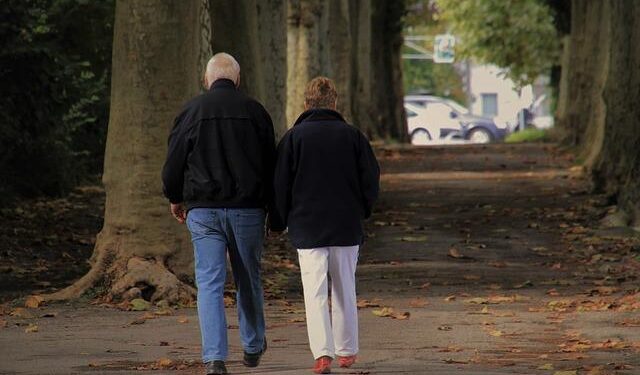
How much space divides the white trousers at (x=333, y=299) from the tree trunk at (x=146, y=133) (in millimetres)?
4101

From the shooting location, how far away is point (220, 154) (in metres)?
9.80

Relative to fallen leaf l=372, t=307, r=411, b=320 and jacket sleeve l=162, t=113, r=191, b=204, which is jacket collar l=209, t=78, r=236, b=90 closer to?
jacket sleeve l=162, t=113, r=191, b=204

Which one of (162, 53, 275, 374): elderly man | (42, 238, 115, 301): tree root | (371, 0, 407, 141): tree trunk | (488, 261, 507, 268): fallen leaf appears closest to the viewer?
(162, 53, 275, 374): elderly man

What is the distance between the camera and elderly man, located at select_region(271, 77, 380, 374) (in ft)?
32.4

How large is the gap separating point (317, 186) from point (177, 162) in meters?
0.82

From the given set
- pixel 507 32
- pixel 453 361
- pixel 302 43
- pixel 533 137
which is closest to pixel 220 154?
pixel 453 361

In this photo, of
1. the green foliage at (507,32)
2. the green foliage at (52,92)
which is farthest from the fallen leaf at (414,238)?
the green foliage at (507,32)

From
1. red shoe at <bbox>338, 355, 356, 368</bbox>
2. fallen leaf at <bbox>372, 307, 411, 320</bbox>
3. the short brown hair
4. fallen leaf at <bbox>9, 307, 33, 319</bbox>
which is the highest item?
the short brown hair

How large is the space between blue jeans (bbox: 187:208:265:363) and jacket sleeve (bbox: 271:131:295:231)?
13cm

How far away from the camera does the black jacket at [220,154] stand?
9.78m

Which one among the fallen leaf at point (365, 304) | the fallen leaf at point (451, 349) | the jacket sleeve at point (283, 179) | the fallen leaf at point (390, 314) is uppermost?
the jacket sleeve at point (283, 179)

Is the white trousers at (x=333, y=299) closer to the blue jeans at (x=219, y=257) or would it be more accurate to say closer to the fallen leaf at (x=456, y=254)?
the blue jeans at (x=219, y=257)

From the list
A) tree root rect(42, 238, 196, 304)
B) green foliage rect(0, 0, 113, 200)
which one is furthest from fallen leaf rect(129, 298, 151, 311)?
green foliage rect(0, 0, 113, 200)

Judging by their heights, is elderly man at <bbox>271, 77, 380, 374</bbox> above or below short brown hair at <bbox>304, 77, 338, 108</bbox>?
below
